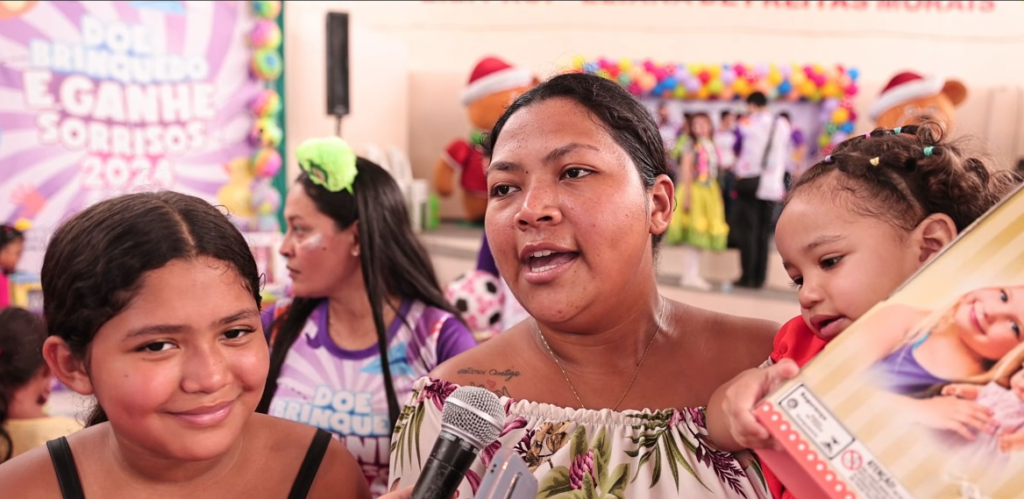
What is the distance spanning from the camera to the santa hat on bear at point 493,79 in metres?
6.18

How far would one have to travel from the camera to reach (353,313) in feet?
8.68

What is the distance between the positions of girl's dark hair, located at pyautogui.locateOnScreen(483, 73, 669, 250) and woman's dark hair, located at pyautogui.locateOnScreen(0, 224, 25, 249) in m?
3.95

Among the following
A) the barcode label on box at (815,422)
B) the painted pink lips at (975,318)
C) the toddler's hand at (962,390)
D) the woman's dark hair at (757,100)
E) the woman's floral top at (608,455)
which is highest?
the painted pink lips at (975,318)

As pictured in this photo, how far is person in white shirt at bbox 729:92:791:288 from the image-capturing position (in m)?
7.68

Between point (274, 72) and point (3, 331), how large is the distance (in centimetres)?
449

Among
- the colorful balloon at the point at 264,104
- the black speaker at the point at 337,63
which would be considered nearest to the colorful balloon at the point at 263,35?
the colorful balloon at the point at 264,104

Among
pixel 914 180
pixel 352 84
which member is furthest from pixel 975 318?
pixel 352 84

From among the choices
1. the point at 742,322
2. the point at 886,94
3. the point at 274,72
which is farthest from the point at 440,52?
the point at 742,322

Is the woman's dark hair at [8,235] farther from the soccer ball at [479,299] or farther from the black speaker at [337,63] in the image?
the black speaker at [337,63]

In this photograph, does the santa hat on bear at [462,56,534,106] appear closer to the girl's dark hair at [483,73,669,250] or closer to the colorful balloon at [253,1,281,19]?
the colorful balloon at [253,1,281,19]

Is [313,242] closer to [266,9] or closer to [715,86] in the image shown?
[266,9]

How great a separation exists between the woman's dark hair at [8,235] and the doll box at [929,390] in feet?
15.2

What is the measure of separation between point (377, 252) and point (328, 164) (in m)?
0.32

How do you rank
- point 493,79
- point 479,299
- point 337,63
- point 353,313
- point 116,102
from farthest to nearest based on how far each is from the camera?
point 337,63
point 493,79
point 116,102
point 479,299
point 353,313
